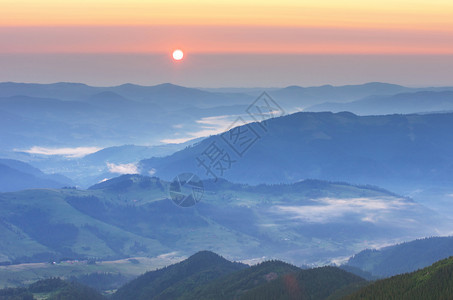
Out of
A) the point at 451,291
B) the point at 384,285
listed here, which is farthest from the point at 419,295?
the point at 384,285

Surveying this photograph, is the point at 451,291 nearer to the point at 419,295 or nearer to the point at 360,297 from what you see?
the point at 419,295

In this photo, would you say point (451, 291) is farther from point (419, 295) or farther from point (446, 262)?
point (446, 262)

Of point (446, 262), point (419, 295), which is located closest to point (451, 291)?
point (419, 295)

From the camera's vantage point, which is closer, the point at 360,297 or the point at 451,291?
the point at 451,291

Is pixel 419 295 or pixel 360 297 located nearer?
pixel 419 295
